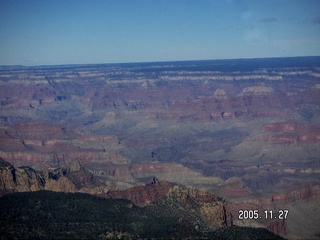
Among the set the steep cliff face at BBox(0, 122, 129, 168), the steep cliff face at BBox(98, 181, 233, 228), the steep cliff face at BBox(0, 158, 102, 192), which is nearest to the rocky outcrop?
the steep cliff face at BBox(98, 181, 233, 228)

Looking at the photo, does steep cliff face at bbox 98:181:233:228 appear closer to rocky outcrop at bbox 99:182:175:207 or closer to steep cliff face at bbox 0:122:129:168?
rocky outcrop at bbox 99:182:175:207

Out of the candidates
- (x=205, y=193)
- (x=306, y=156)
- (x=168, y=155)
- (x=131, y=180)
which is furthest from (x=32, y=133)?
(x=205, y=193)

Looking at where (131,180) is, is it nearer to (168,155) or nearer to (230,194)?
(230,194)

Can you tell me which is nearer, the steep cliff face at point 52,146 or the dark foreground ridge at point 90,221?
the dark foreground ridge at point 90,221

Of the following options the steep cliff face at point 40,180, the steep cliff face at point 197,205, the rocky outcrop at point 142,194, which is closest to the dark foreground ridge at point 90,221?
the steep cliff face at point 197,205

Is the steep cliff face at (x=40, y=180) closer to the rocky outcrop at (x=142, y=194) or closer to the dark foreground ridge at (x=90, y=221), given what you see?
the rocky outcrop at (x=142, y=194)

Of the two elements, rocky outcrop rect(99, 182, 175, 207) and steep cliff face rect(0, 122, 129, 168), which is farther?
steep cliff face rect(0, 122, 129, 168)

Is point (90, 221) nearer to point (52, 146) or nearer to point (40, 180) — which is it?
point (40, 180)

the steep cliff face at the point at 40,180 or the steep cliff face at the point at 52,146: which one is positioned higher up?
the steep cliff face at the point at 40,180
